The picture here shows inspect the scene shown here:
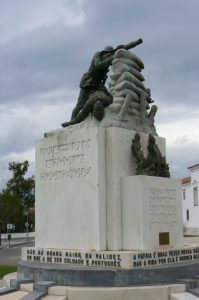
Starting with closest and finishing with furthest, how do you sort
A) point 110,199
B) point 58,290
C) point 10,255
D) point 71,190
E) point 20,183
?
point 58,290, point 110,199, point 71,190, point 10,255, point 20,183

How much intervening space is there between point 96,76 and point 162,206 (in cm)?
323

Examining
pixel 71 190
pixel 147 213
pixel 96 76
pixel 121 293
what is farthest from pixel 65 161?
pixel 121 293

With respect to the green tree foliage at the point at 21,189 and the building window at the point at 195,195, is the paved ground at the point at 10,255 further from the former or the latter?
the building window at the point at 195,195

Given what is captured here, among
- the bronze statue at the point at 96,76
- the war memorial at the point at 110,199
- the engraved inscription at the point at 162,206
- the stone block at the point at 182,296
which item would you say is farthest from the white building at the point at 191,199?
the stone block at the point at 182,296

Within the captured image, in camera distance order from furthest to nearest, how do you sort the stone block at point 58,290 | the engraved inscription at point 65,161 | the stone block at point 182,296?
the engraved inscription at point 65,161 → the stone block at point 58,290 → the stone block at point 182,296

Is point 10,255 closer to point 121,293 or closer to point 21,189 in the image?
point 121,293

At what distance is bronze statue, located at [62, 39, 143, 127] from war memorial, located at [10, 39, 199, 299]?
0.13 feet

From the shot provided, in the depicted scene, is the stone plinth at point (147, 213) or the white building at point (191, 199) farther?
the white building at point (191, 199)

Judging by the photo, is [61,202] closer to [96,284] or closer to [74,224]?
[74,224]

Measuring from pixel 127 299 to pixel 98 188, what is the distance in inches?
88.3

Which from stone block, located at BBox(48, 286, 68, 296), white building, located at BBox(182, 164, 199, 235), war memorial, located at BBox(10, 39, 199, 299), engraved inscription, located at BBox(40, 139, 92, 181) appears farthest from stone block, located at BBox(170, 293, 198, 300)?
white building, located at BBox(182, 164, 199, 235)

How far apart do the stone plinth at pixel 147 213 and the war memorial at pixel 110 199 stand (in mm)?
18

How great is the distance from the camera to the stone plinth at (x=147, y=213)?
8.45 meters

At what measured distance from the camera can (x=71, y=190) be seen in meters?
9.09
